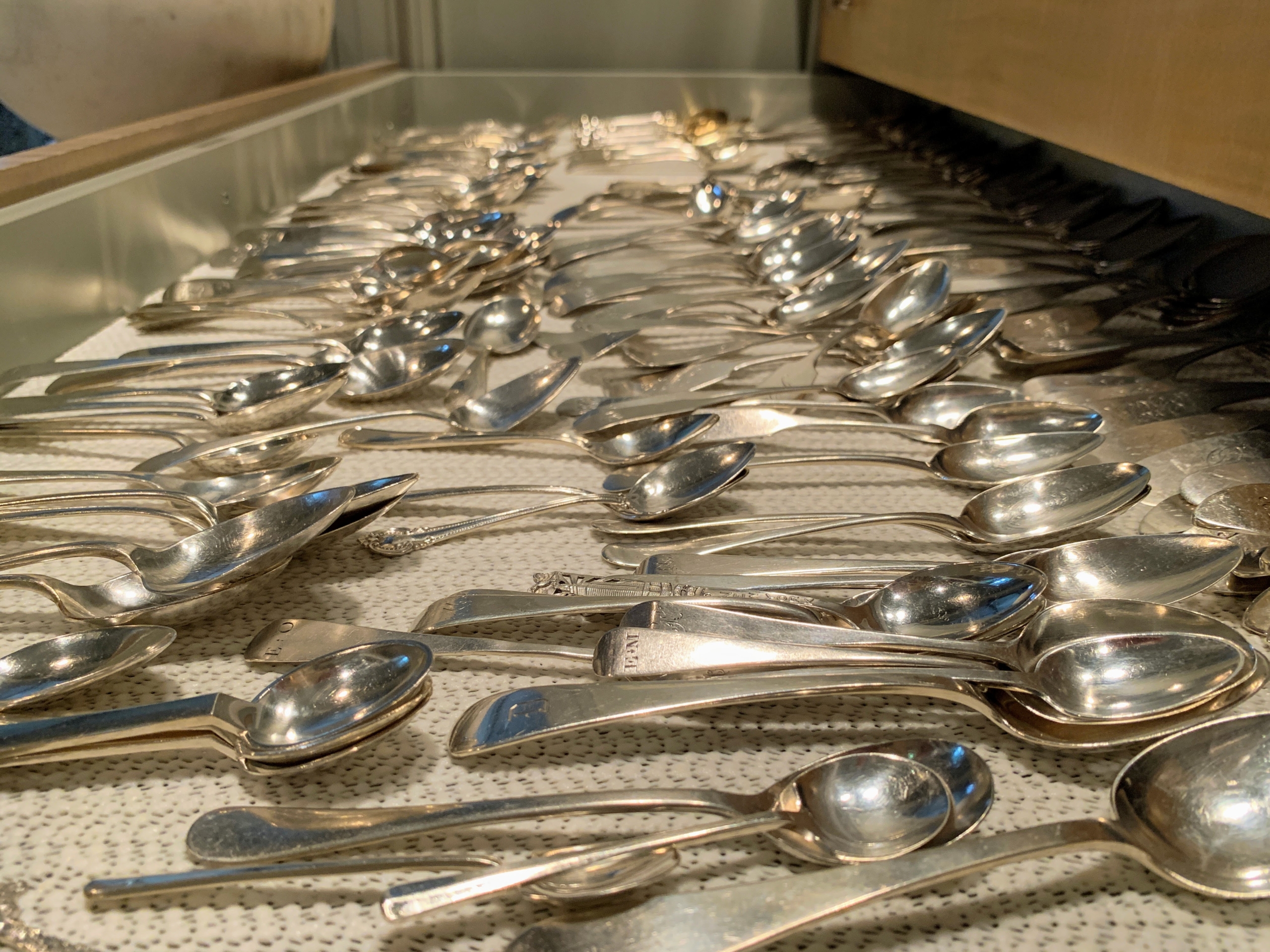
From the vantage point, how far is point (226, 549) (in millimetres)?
358

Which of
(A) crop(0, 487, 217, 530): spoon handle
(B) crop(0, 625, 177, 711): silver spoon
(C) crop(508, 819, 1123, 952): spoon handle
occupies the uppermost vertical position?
(A) crop(0, 487, 217, 530): spoon handle

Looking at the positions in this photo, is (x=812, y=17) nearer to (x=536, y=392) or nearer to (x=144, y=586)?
(x=536, y=392)

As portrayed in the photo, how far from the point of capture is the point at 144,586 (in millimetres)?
342

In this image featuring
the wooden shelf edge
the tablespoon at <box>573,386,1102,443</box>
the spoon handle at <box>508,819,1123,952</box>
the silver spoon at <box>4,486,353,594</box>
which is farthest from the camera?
the wooden shelf edge

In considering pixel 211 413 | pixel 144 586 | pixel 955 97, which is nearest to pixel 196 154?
pixel 211 413

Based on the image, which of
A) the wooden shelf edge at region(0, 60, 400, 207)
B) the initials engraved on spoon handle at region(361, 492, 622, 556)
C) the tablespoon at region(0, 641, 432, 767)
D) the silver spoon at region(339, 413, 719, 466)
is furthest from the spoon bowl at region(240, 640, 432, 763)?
the wooden shelf edge at region(0, 60, 400, 207)

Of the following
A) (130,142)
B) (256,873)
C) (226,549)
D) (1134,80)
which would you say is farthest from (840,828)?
(130,142)

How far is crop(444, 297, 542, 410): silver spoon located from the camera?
26.4 inches

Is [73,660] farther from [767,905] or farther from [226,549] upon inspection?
[767,905]

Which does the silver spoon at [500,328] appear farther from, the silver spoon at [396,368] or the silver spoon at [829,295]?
the silver spoon at [829,295]

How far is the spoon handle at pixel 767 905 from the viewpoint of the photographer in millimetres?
207

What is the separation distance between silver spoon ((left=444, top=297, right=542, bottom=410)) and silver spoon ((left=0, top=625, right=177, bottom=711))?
34cm

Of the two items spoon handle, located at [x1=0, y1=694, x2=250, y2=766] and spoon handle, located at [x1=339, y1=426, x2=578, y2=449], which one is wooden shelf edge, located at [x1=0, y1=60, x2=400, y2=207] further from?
spoon handle, located at [x1=0, y1=694, x2=250, y2=766]

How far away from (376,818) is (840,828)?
131mm
